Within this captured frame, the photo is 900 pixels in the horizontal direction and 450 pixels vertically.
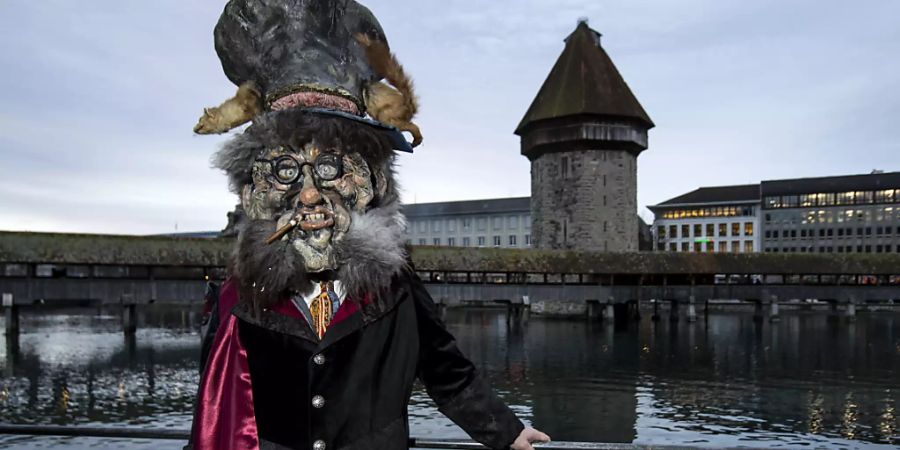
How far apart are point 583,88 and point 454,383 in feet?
126

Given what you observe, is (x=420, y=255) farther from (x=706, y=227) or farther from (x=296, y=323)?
(x=706, y=227)

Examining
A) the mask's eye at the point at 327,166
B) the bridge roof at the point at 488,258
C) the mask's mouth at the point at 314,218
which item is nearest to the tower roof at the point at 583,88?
the bridge roof at the point at 488,258

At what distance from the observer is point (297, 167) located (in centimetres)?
248

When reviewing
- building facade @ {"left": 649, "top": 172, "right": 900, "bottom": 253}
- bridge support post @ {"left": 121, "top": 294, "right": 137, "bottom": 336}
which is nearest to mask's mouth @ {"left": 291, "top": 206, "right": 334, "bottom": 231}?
bridge support post @ {"left": 121, "top": 294, "right": 137, "bottom": 336}

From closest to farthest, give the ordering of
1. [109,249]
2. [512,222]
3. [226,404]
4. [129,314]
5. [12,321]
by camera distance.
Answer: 1. [226,404]
2. [12,321]
3. [129,314]
4. [109,249]
5. [512,222]

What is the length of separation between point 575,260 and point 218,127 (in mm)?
31312

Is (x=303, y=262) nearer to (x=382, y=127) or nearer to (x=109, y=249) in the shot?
(x=382, y=127)

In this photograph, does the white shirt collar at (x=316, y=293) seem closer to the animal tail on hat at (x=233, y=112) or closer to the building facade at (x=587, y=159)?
the animal tail on hat at (x=233, y=112)

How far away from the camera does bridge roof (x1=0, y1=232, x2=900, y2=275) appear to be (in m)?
24.8

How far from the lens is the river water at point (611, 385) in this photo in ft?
38.7

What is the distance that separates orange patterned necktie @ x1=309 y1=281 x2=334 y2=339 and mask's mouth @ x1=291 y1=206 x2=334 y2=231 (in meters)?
0.22

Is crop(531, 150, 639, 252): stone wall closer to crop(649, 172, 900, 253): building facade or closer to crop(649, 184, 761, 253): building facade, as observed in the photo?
crop(649, 172, 900, 253): building facade

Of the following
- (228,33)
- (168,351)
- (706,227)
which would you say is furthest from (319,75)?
(706,227)

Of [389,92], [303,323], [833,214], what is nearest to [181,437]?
[303,323]
